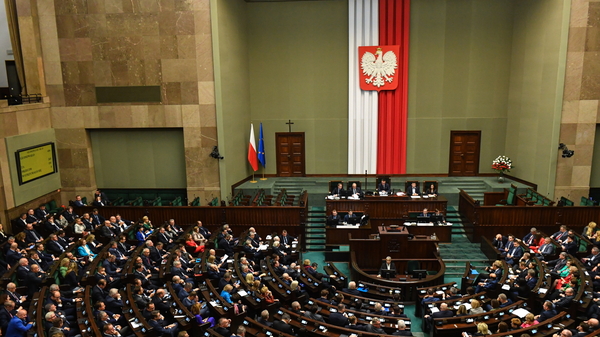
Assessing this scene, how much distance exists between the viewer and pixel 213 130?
16.7 metres

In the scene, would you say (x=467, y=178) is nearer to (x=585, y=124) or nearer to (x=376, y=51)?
(x=585, y=124)

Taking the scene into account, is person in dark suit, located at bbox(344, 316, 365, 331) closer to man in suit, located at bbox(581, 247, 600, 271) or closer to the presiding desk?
man in suit, located at bbox(581, 247, 600, 271)

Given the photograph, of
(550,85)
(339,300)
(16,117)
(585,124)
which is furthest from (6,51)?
(585,124)

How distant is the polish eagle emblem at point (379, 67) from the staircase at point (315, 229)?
5.59 metres

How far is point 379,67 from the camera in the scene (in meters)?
18.6

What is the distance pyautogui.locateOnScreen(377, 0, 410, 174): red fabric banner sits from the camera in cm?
1825

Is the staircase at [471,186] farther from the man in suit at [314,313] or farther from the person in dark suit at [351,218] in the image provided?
the man in suit at [314,313]

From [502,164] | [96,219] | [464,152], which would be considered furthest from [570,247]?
[96,219]

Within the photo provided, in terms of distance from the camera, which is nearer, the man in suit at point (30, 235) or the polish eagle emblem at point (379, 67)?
the man in suit at point (30, 235)

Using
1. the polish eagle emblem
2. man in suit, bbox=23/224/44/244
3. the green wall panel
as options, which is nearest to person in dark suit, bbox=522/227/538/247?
the polish eagle emblem

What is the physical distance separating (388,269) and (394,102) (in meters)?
9.00

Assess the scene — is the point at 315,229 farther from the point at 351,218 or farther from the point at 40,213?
the point at 40,213

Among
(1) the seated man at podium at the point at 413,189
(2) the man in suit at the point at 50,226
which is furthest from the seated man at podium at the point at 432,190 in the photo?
(2) the man in suit at the point at 50,226

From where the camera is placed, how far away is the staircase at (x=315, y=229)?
1482cm
